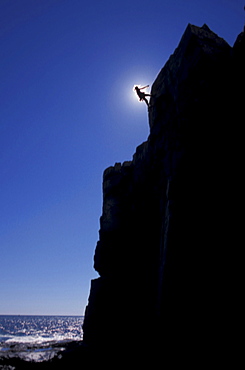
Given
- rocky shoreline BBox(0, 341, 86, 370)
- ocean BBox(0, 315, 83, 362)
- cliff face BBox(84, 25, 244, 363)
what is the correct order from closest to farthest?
cliff face BBox(84, 25, 244, 363), rocky shoreline BBox(0, 341, 86, 370), ocean BBox(0, 315, 83, 362)

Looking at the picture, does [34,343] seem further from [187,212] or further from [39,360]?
[187,212]

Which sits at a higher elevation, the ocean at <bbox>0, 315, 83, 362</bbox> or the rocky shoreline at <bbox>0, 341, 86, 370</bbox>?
the rocky shoreline at <bbox>0, 341, 86, 370</bbox>

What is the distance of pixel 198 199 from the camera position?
56.3 feet

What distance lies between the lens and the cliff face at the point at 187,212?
15.0 m

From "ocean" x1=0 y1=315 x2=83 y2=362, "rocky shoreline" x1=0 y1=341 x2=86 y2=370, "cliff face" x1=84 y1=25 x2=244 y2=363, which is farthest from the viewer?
"ocean" x1=0 y1=315 x2=83 y2=362

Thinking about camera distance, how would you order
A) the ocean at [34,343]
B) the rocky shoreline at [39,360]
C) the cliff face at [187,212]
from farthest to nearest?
1. the ocean at [34,343]
2. the rocky shoreline at [39,360]
3. the cliff face at [187,212]

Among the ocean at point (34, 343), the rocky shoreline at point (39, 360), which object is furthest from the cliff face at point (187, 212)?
the ocean at point (34, 343)

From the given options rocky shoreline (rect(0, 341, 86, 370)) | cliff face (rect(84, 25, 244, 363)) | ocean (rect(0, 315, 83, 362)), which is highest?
cliff face (rect(84, 25, 244, 363))

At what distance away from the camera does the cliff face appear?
15.0m

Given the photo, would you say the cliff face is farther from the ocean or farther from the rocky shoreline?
the ocean

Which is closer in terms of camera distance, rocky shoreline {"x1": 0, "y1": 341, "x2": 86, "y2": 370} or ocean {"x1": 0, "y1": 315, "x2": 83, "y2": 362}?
rocky shoreline {"x1": 0, "y1": 341, "x2": 86, "y2": 370}

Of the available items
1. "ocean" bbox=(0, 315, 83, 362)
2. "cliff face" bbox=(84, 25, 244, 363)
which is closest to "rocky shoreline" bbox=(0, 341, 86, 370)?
"ocean" bbox=(0, 315, 83, 362)

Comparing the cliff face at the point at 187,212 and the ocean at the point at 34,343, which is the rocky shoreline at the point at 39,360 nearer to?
the ocean at the point at 34,343

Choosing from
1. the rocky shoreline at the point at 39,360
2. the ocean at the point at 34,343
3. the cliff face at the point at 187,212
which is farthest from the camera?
the ocean at the point at 34,343
